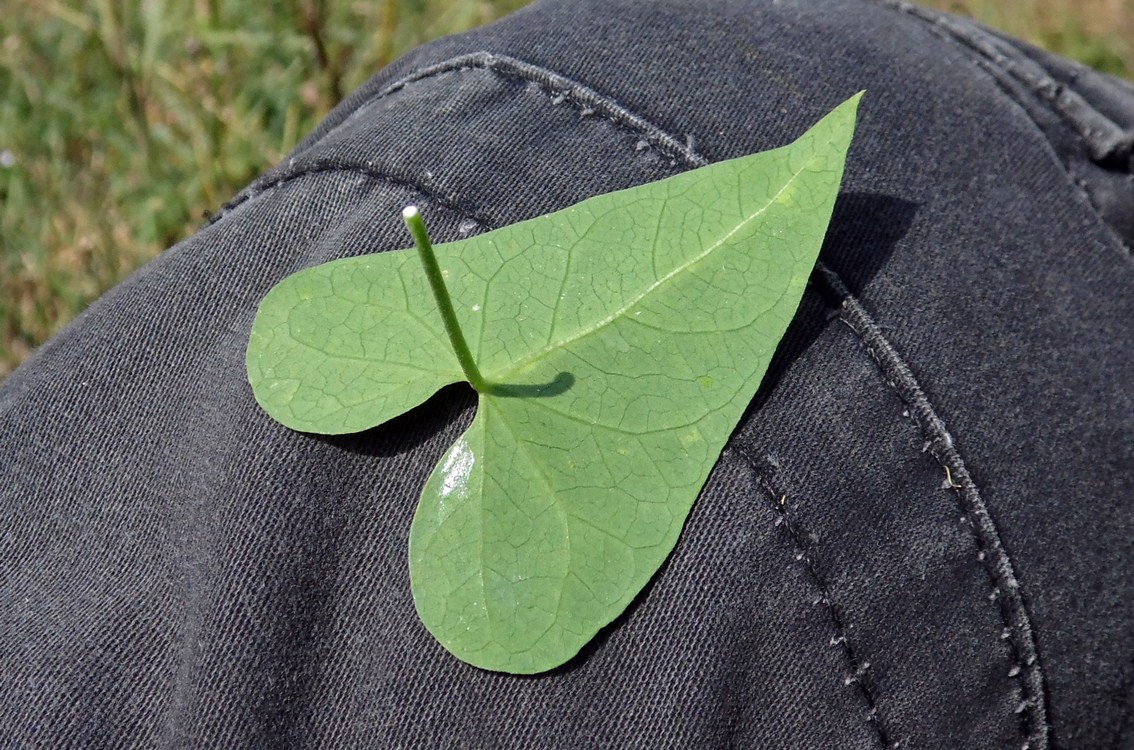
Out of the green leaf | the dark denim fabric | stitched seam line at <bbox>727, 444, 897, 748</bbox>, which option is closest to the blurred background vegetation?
the dark denim fabric

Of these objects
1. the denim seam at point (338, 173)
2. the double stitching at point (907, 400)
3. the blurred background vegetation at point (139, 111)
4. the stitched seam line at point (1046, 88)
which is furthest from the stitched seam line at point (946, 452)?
the blurred background vegetation at point (139, 111)

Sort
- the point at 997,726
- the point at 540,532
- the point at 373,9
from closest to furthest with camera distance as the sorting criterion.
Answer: the point at 540,532 < the point at 997,726 < the point at 373,9

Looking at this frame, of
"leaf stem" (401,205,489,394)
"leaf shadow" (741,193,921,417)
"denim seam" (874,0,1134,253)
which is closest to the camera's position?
"leaf stem" (401,205,489,394)

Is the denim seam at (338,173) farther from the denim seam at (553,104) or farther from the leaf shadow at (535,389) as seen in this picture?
the leaf shadow at (535,389)

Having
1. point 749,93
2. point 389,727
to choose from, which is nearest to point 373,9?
point 749,93

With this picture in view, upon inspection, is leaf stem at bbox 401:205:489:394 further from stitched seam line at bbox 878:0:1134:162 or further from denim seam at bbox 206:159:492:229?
stitched seam line at bbox 878:0:1134:162

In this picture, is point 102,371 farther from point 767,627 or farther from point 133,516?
point 767,627
